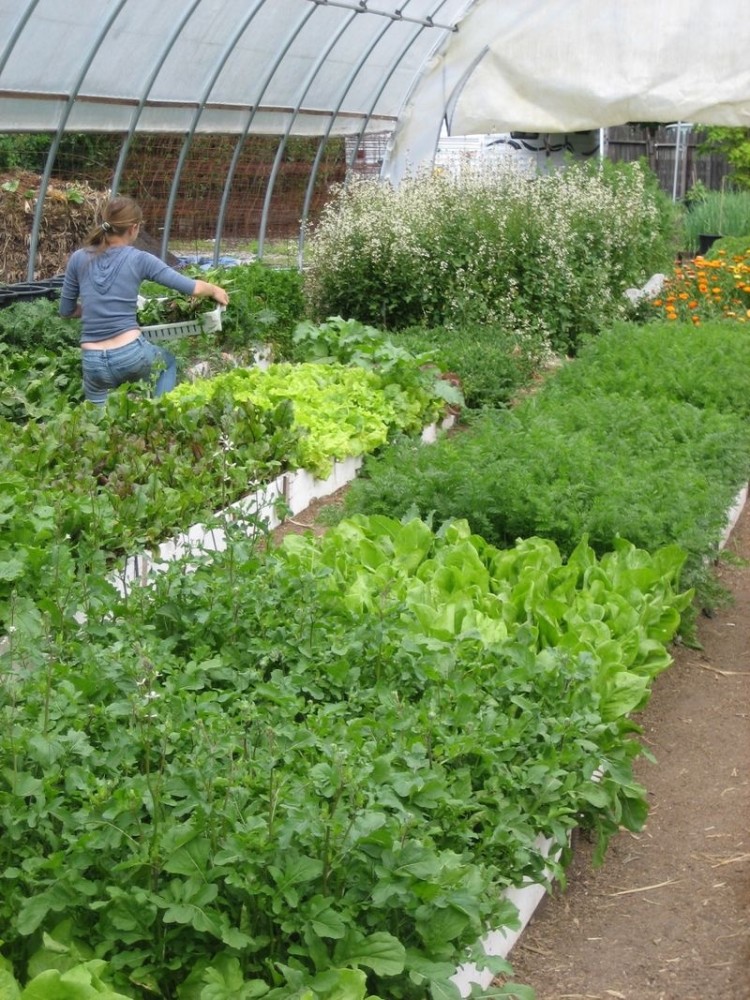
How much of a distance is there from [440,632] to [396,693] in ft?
2.03

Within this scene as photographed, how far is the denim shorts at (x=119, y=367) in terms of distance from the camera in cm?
734

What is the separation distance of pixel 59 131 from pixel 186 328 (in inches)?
122

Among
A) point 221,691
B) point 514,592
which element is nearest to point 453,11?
point 514,592

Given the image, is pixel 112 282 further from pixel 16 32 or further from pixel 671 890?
pixel 671 890

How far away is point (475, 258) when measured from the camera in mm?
10484

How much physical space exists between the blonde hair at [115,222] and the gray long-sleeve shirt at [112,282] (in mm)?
58

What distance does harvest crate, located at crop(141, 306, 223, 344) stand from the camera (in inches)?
330

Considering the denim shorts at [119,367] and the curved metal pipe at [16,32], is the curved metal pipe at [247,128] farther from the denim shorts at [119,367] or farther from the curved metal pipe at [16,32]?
the denim shorts at [119,367]

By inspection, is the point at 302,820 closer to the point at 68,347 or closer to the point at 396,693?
the point at 396,693

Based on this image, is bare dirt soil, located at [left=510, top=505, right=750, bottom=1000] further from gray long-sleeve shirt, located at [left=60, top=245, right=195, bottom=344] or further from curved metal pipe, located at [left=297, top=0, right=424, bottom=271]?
curved metal pipe, located at [left=297, top=0, right=424, bottom=271]

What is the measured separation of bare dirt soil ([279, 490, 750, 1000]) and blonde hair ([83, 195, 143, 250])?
3979 millimetres

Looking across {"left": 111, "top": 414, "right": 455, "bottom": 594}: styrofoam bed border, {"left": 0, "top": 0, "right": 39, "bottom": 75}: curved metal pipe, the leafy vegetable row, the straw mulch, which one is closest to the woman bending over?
{"left": 111, "top": 414, "right": 455, "bottom": 594}: styrofoam bed border

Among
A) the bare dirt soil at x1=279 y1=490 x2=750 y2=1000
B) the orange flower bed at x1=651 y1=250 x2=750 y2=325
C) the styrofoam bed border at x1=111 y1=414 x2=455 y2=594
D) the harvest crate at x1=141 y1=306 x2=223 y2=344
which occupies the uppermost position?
the harvest crate at x1=141 y1=306 x2=223 y2=344

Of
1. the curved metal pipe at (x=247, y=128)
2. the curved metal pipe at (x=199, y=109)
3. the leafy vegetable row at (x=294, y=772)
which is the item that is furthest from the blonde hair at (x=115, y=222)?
the curved metal pipe at (x=247, y=128)
